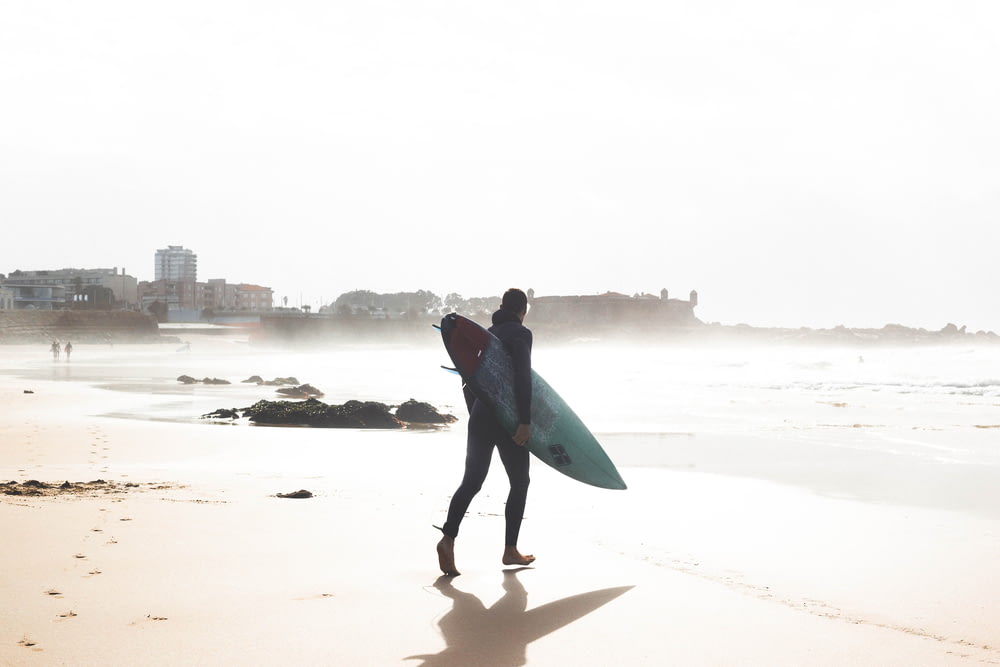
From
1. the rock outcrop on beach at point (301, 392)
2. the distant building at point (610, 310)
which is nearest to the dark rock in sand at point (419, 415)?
the rock outcrop on beach at point (301, 392)

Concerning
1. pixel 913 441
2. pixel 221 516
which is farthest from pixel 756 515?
pixel 913 441

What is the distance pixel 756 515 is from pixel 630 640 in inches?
122

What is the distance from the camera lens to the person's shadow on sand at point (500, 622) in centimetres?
308

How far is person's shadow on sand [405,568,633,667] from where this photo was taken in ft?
10.1

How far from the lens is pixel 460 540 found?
503 cm

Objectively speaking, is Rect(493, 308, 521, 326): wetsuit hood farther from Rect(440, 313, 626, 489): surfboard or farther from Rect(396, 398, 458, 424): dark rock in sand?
Rect(396, 398, 458, 424): dark rock in sand

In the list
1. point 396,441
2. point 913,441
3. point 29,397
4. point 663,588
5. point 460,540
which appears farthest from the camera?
point 29,397

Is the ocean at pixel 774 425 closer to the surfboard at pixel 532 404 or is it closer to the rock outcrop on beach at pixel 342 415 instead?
the rock outcrop on beach at pixel 342 415

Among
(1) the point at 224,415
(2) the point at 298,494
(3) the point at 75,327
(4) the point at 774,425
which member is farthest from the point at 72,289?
(2) the point at 298,494

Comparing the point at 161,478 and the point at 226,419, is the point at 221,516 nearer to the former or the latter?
the point at 161,478

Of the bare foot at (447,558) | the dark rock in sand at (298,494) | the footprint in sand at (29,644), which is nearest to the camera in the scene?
the footprint in sand at (29,644)

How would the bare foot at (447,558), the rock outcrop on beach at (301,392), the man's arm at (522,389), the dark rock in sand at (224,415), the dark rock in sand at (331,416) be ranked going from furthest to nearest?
the rock outcrop on beach at (301,392) → the dark rock in sand at (224,415) → the dark rock in sand at (331,416) → the man's arm at (522,389) → the bare foot at (447,558)

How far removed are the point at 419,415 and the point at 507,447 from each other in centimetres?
869

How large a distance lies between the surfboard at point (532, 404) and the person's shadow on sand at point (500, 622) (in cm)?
85
